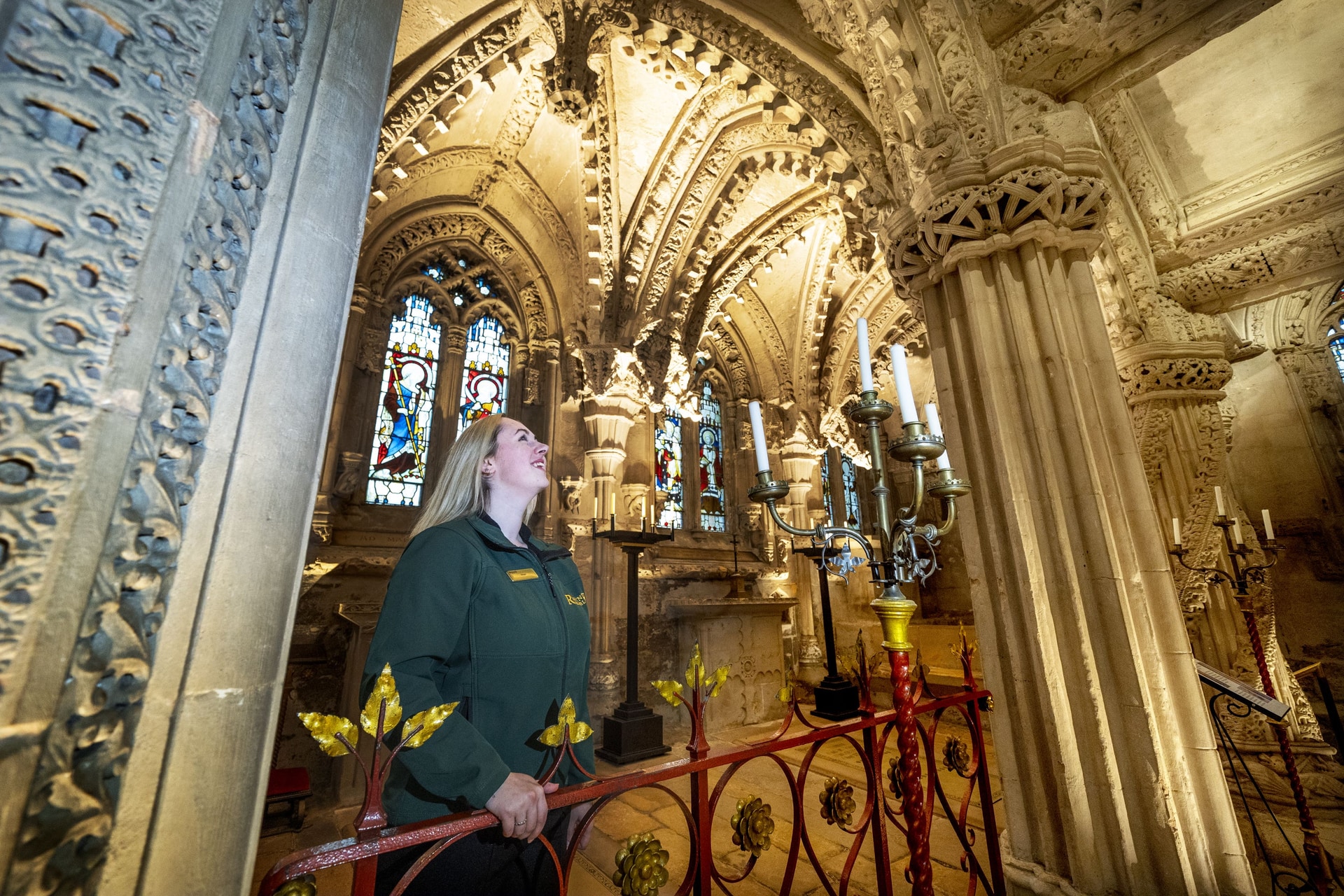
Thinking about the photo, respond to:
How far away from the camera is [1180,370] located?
15.3ft

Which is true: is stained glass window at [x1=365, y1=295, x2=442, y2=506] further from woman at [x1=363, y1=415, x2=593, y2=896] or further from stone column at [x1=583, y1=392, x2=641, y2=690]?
A: woman at [x1=363, y1=415, x2=593, y2=896]

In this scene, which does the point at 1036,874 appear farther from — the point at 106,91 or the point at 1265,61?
the point at 1265,61

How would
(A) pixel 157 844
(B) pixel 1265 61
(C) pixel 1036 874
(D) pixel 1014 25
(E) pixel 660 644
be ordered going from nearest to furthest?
(A) pixel 157 844, (C) pixel 1036 874, (D) pixel 1014 25, (B) pixel 1265 61, (E) pixel 660 644

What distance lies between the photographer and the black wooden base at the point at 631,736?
4.85m

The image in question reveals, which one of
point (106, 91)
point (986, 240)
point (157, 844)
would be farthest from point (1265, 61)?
point (157, 844)

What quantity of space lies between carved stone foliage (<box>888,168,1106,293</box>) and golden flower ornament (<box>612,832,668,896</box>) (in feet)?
9.87

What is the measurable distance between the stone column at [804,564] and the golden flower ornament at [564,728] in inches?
297

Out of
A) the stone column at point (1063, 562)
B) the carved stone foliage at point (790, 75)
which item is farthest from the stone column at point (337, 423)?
the stone column at point (1063, 562)

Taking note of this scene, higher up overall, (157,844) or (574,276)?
(574,276)

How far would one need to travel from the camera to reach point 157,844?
551mm

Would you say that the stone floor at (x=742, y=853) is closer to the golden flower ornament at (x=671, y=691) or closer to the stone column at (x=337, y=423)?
the golden flower ornament at (x=671, y=691)

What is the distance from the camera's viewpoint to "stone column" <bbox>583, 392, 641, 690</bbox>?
20.8ft

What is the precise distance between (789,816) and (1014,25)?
5.10 meters

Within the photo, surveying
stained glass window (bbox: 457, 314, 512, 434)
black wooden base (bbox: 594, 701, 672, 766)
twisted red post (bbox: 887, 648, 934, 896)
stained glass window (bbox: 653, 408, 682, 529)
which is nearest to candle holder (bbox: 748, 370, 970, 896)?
twisted red post (bbox: 887, 648, 934, 896)
